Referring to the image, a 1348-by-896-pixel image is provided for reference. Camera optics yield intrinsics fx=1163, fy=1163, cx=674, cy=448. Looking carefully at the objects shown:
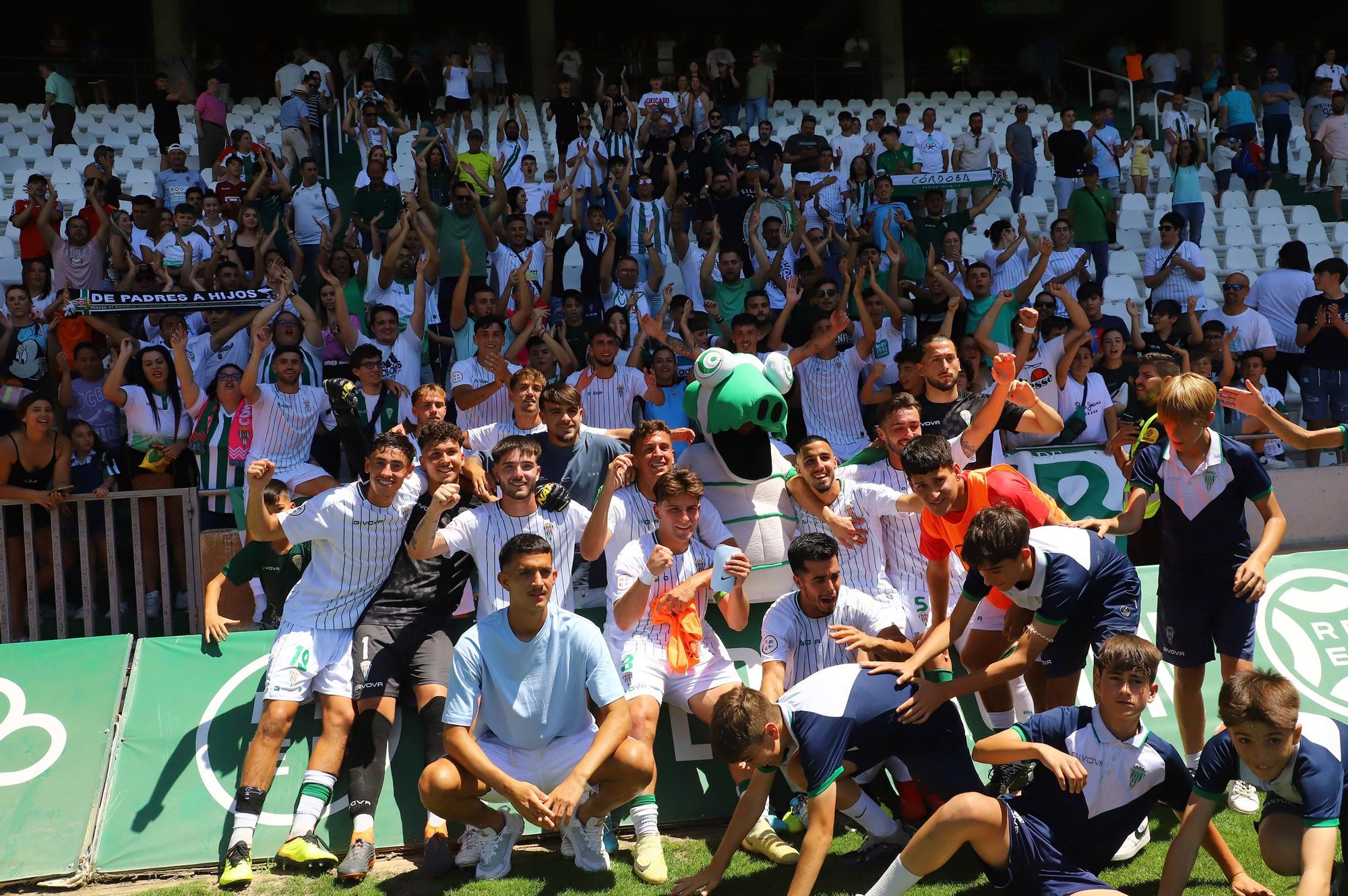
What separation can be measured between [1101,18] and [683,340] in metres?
20.8

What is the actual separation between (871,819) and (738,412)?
2.14 meters

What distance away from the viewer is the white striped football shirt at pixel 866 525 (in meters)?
6.00

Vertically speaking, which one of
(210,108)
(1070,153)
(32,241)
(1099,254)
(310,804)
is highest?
(210,108)

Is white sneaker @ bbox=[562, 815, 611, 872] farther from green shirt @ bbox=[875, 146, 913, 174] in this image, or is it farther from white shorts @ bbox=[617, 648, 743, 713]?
green shirt @ bbox=[875, 146, 913, 174]

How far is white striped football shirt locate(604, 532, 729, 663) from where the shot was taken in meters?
5.55

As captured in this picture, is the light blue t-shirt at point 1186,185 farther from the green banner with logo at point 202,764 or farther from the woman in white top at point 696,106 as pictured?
the green banner with logo at point 202,764

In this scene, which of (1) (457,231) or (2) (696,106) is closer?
(1) (457,231)

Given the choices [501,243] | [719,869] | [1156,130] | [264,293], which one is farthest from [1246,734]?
[1156,130]

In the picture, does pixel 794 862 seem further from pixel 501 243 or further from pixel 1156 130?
pixel 1156 130

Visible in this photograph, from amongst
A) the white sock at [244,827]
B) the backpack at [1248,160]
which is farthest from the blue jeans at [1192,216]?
the white sock at [244,827]

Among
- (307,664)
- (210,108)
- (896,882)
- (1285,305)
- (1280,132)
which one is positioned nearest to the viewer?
(896,882)

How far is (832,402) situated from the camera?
29.7 feet

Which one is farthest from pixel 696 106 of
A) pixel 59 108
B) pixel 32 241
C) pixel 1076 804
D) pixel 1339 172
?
pixel 1076 804

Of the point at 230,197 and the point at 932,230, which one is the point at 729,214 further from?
the point at 230,197
